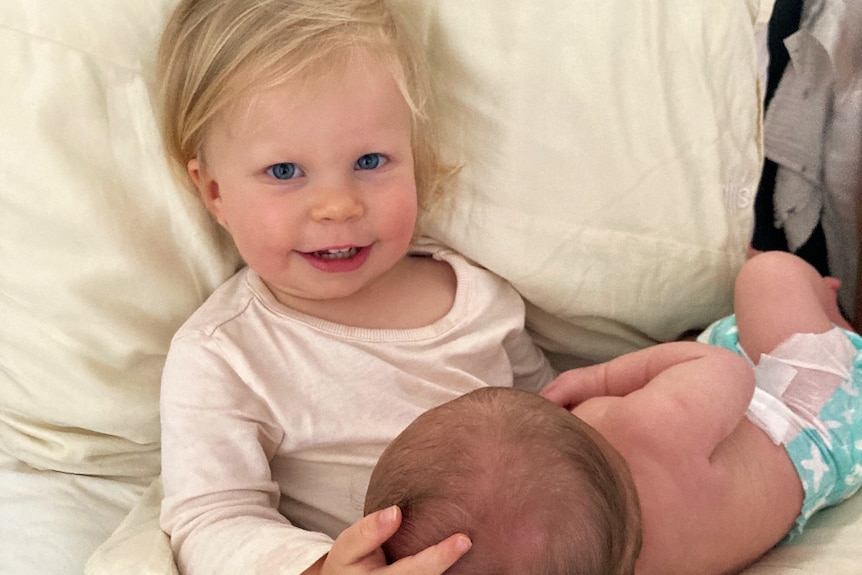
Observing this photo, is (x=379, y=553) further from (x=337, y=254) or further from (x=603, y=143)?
(x=603, y=143)

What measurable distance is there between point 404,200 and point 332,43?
19 cm

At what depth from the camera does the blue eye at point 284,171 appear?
33.9 inches

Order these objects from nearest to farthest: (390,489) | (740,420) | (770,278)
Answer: (390,489), (740,420), (770,278)

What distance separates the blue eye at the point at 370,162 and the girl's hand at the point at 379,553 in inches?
16.0

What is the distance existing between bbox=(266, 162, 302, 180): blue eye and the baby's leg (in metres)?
0.61

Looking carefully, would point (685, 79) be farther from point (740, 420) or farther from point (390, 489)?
point (390, 489)

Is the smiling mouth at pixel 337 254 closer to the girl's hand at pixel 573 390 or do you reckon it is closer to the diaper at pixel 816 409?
the girl's hand at pixel 573 390

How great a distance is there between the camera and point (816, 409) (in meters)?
0.95

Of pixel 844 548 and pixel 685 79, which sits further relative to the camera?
pixel 685 79

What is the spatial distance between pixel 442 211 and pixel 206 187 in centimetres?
31

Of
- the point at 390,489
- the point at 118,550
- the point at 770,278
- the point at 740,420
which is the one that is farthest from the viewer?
the point at 770,278

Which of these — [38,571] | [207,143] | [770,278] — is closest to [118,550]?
[38,571]

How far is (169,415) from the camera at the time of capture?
2.88 ft

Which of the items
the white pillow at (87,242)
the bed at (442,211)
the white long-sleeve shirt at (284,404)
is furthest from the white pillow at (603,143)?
the white pillow at (87,242)
